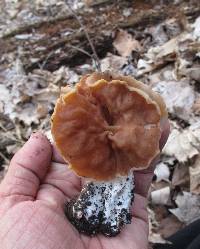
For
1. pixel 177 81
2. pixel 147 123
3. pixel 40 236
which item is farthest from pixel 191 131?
pixel 40 236

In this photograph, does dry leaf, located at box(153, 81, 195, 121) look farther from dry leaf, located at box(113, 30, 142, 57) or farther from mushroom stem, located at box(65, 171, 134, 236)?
mushroom stem, located at box(65, 171, 134, 236)

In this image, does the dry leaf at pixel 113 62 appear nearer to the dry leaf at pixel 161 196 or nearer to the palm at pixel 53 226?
the dry leaf at pixel 161 196

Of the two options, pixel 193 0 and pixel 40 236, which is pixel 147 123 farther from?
pixel 193 0

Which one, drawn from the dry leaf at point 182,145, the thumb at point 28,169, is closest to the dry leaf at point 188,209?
the dry leaf at point 182,145

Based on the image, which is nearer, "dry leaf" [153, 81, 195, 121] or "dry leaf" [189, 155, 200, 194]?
"dry leaf" [189, 155, 200, 194]

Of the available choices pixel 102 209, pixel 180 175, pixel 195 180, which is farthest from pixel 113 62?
pixel 102 209

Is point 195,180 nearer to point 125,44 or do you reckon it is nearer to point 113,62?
point 113,62

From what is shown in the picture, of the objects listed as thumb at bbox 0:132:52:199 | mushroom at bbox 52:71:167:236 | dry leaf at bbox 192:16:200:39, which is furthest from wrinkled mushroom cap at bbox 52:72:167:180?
dry leaf at bbox 192:16:200:39
